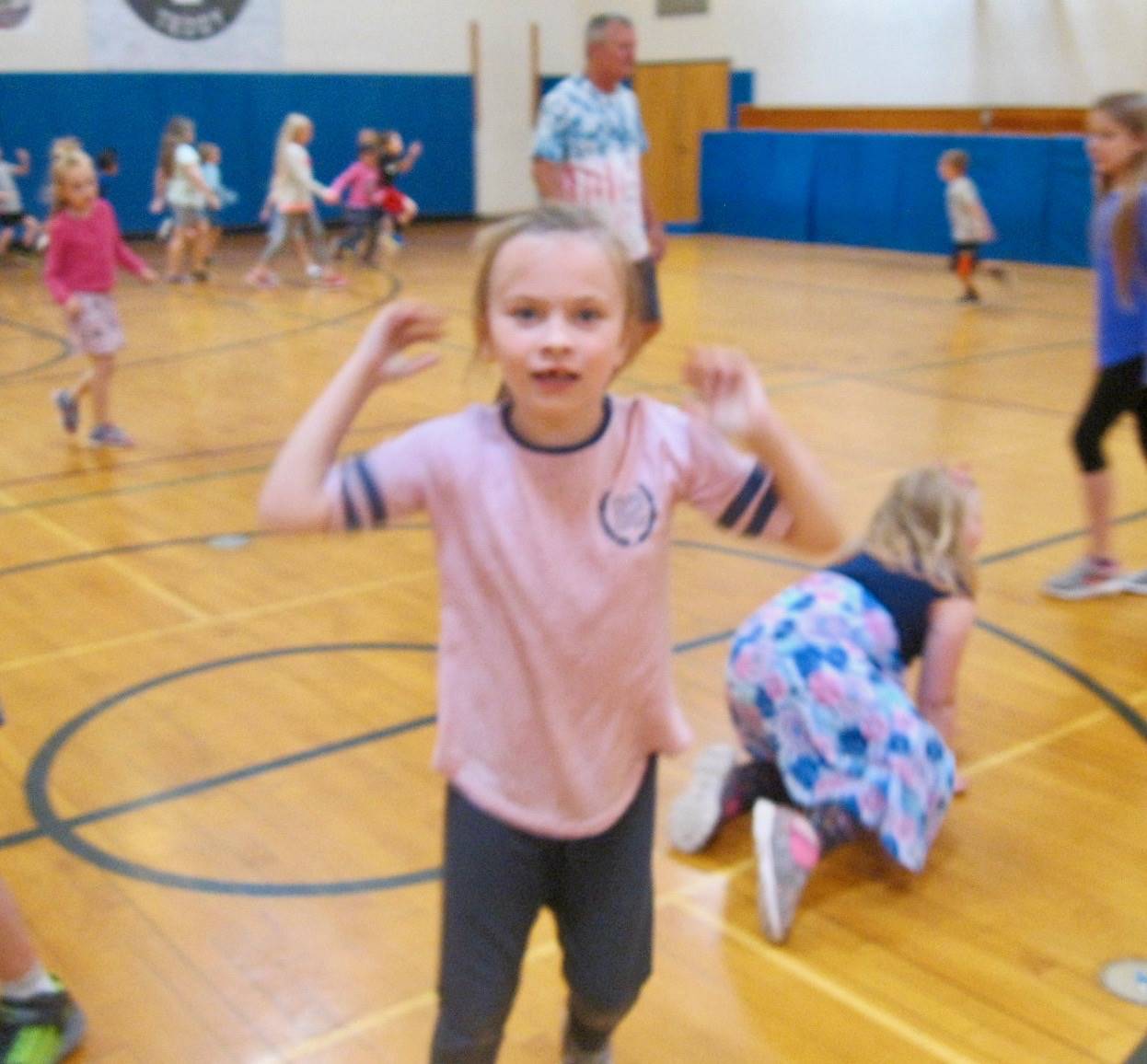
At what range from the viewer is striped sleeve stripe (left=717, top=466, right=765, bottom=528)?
67.5 inches

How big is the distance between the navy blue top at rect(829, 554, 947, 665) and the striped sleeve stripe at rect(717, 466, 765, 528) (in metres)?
1.41

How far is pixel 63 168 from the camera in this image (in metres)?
6.12

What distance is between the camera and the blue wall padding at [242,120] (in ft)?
51.5

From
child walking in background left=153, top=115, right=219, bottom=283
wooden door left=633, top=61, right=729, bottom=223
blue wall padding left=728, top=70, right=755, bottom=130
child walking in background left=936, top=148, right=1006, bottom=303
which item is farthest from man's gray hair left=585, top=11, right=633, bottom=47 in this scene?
blue wall padding left=728, top=70, right=755, bottom=130

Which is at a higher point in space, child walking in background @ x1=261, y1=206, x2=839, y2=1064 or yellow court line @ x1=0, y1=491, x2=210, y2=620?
child walking in background @ x1=261, y1=206, x2=839, y2=1064

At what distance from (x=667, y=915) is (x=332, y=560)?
248 centimetres

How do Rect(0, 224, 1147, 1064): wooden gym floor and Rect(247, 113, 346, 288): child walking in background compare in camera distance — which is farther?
Rect(247, 113, 346, 288): child walking in background

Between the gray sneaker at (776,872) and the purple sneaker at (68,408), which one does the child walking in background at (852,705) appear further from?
the purple sneaker at (68,408)

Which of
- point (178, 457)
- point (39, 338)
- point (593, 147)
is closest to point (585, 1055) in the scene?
point (593, 147)

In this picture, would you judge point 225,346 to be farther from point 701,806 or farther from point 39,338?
point 701,806

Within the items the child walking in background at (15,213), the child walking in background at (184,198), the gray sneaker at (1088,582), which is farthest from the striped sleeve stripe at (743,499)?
the child walking in background at (15,213)

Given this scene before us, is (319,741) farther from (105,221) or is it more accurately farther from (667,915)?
(105,221)

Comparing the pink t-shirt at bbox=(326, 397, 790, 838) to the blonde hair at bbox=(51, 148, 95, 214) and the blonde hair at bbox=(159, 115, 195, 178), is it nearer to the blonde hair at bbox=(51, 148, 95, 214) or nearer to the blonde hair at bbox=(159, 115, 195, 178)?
the blonde hair at bbox=(51, 148, 95, 214)

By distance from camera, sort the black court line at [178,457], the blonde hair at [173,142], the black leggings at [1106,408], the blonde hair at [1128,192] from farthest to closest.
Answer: the blonde hair at [173,142]
the black court line at [178,457]
the black leggings at [1106,408]
the blonde hair at [1128,192]
